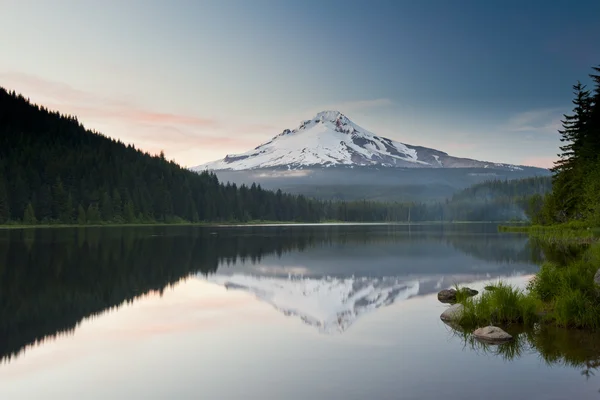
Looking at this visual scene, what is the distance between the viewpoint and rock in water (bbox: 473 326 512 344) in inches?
766

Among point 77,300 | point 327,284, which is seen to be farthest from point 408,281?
point 77,300

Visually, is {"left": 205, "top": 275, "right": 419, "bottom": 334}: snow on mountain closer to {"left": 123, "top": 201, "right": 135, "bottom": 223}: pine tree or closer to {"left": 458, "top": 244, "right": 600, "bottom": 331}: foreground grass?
{"left": 458, "top": 244, "right": 600, "bottom": 331}: foreground grass

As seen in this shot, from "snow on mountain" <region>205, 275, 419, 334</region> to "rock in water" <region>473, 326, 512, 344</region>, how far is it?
5025 mm

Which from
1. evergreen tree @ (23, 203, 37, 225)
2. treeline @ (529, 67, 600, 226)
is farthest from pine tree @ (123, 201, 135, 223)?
treeline @ (529, 67, 600, 226)

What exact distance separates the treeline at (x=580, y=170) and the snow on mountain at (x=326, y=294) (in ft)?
156

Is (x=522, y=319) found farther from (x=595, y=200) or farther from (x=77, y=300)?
(x=595, y=200)

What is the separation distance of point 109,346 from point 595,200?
67061mm

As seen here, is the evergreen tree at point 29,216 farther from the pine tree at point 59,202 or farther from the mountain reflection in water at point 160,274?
the mountain reflection in water at point 160,274

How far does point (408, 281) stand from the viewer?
38.8 metres

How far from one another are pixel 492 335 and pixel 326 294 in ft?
47.6

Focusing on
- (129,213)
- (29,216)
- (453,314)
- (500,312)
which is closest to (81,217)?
(29,216)

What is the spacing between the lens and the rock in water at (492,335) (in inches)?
766

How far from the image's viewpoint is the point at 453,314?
23.5 m

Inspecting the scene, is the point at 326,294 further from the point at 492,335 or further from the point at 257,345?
the point at 492,335
